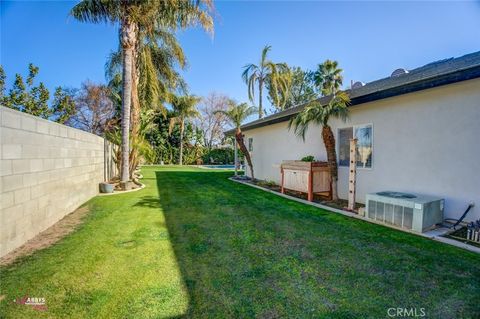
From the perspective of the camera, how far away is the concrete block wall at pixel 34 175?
360cm

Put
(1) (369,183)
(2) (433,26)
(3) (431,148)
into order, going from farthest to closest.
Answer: (2) (433,26), (1) (369,183), (3) (431,148)

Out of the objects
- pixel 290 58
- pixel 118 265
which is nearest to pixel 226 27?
pixel 290 58

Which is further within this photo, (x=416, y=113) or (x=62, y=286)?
(x=416, y=113)

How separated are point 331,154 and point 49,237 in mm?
7090

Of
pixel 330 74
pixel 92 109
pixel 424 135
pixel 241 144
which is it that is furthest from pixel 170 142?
pixel 424 135

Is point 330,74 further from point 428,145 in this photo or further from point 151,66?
point 428,145

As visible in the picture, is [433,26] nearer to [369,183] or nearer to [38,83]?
[369,183]

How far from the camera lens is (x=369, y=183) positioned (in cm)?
697

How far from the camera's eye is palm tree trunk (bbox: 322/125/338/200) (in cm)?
729

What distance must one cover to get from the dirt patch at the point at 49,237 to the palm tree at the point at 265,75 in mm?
13725

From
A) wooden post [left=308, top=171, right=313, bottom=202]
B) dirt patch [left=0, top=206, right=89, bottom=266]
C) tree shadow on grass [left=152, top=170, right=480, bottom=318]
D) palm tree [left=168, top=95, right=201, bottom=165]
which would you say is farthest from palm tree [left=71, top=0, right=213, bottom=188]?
palm tree [left=168, top=95, right=201, bottom=165]

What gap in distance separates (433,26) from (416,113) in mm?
4924

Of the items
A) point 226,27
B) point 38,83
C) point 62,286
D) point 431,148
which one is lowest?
point 62,286

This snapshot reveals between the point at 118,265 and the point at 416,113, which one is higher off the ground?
the point at 416,113
